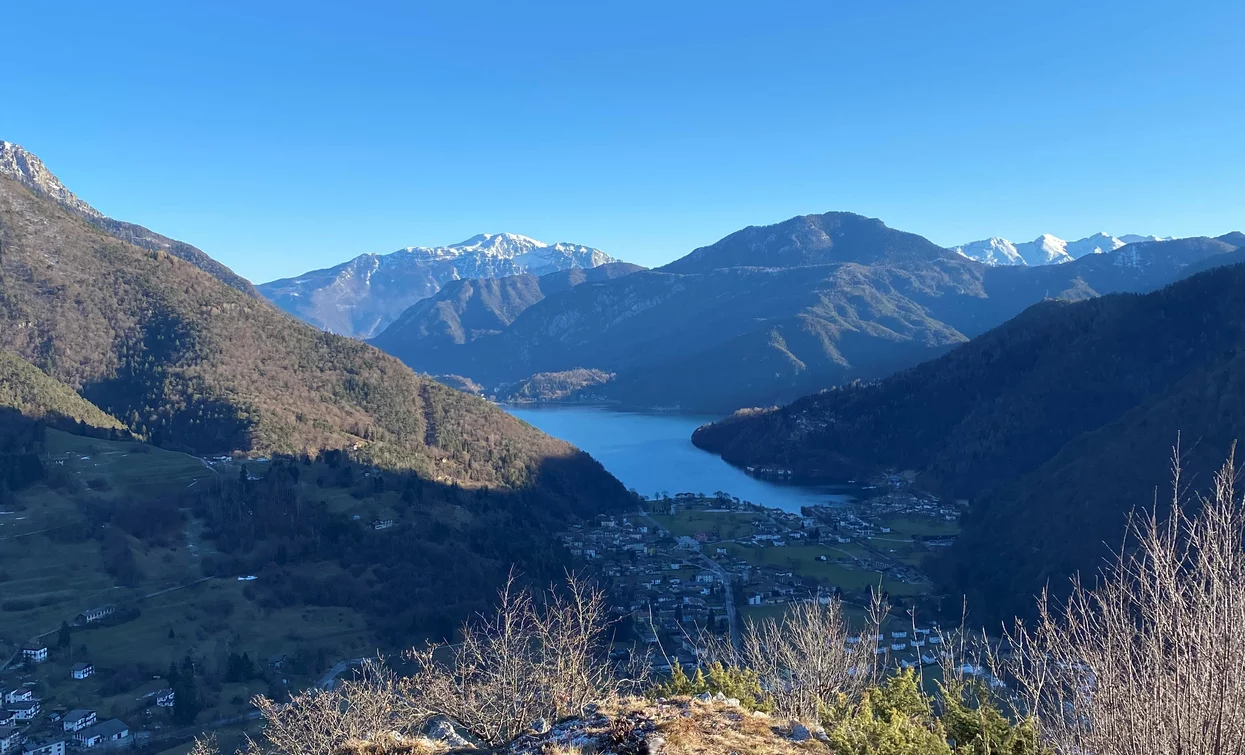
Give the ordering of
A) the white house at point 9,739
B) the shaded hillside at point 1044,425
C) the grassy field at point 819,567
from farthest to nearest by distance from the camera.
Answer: the grassy field at point 819,567
the shaded hillside at point 1044,425
the white house at point 9,739

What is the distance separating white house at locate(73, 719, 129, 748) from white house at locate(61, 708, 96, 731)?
57 cm

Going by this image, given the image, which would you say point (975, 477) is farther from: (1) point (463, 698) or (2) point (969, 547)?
(1) point (463, 698)

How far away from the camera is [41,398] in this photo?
284 ft

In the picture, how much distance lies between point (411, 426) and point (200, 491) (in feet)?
134

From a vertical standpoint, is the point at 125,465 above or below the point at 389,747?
above

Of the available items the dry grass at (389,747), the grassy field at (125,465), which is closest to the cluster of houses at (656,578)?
the dry grass at (389,747)

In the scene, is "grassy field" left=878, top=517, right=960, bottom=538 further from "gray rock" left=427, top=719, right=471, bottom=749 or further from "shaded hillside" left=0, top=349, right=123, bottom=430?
"shaded hillside" left=0, top=349, right=123, bottom=430

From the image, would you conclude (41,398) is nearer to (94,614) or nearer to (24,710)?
(94,614)

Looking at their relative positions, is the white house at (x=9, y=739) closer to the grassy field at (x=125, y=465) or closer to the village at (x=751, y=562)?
the village at (x=751, y=562)

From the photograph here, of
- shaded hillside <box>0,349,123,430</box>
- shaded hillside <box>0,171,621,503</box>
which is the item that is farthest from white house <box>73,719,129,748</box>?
shaded hillside <box>0,349,123,430</box>

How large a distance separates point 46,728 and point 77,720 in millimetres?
1375

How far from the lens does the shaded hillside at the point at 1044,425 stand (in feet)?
217

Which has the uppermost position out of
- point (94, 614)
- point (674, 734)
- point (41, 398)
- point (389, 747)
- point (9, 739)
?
point (41, 398)

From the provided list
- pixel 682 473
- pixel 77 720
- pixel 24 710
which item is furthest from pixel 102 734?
pixel 682 473
